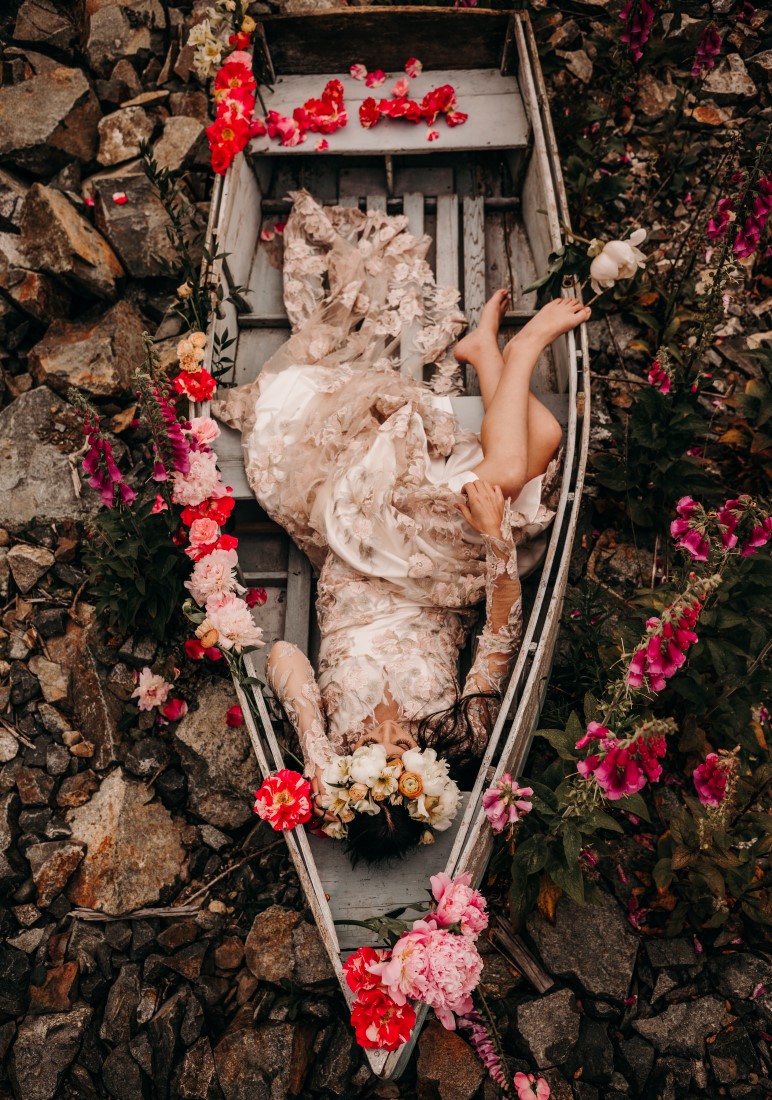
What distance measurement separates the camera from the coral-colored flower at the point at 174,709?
3500 millimetres

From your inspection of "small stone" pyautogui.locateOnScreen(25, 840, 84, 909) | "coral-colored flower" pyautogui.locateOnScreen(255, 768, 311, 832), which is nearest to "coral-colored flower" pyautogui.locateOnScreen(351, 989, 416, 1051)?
"coral-colored flower" pyautogui.locateOnScreen(255, 768, 311, 832)

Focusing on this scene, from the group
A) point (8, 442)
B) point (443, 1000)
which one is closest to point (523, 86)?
point (8, 442)

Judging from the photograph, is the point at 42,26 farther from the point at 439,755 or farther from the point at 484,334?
the point at 439,755

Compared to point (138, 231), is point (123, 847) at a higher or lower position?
lower

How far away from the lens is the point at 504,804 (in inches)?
89.8

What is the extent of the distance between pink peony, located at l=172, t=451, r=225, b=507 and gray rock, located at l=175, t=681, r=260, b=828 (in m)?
1.03

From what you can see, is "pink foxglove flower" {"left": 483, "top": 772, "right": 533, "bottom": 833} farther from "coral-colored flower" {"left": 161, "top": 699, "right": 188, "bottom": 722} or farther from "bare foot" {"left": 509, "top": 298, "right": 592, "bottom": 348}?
"bare foot" {"left": 509, "top": 298, "right": 592, "bottom": 348}

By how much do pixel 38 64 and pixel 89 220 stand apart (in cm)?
132

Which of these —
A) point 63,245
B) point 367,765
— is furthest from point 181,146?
point 367,765

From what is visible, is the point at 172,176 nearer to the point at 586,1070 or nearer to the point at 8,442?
the point at 8,442

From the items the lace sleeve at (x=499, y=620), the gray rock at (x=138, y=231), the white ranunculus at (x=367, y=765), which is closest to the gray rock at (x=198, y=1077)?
the white ranunculus at (x=367, y=765)

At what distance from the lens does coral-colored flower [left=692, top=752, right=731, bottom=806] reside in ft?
8.16

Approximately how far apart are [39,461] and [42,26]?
9.98 feet

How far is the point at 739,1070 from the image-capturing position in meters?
2.77
